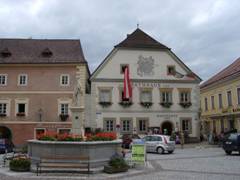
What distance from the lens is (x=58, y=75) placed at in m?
37.4

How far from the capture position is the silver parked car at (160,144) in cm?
2627

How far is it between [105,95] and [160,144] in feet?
44.7

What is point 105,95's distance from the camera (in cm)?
3869

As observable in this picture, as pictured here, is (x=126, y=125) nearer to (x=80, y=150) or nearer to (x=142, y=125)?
(x=142, y=125)

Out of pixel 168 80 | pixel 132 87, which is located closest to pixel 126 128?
pixel 132 87

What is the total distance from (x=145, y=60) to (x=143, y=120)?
278 inches

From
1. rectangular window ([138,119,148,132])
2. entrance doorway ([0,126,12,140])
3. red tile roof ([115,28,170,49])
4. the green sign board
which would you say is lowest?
the green sign board

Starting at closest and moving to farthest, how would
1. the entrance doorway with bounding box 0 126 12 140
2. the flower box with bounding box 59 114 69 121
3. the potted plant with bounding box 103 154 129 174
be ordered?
the potted plant with bounding box 103 154 129 174 < the flower box with bounding box 59 114 69 121 < the entrance doorway with bounding box 0 126 12 140

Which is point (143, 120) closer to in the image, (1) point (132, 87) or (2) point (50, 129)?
(1) point (132, 87)

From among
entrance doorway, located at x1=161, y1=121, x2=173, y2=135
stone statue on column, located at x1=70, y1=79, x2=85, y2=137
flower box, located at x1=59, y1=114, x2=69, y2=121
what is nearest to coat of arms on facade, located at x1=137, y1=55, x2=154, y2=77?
entrance doorway, located at x1=161, y1=121, x2=173, y2=135

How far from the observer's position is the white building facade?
3834cm

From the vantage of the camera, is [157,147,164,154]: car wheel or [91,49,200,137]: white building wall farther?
[91,49,200,137]: white building wall

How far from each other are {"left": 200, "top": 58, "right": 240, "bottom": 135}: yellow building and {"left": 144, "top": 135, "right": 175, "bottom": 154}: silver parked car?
1429 cm

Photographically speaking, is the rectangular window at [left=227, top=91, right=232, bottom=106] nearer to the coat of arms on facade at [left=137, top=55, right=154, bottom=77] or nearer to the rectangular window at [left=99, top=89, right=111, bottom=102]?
the coat of arms on facade at [left=137, top=55, right=154, bottom=77]
